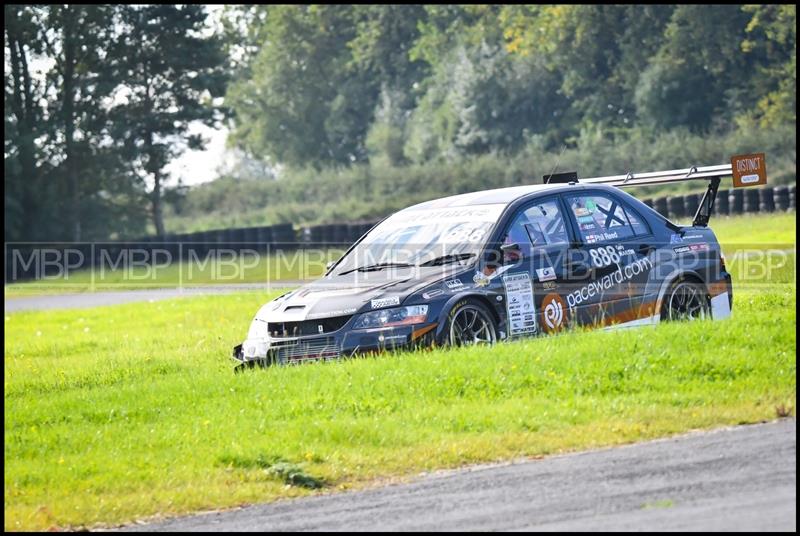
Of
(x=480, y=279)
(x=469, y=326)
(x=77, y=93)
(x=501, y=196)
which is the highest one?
(x=77, y=93)

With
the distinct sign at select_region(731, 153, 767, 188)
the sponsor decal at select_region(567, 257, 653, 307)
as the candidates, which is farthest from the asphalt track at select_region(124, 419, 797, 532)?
the distinct sign at select_region(731, 153, 767, 188)

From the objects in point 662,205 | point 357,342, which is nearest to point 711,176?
point 357,342

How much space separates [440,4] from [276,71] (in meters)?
14.7

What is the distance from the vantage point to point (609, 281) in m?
11.0

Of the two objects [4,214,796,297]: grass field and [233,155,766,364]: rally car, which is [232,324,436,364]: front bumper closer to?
[233,155,766,364]: rally car

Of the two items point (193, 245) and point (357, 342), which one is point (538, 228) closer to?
point (357, 342)

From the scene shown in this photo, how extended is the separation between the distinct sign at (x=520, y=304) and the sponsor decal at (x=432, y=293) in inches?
23.3

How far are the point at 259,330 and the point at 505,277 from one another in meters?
2.14

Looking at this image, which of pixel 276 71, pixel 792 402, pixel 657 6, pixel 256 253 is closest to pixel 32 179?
pixel 256 253

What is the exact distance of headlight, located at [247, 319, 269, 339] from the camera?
10742 millimetres

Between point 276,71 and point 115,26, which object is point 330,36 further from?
point 115,26

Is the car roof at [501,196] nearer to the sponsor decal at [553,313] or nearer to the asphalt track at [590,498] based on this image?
the sponsor decal at [553,313]

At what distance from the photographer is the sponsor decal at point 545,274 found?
1071cm

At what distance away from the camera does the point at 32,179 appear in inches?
1921
